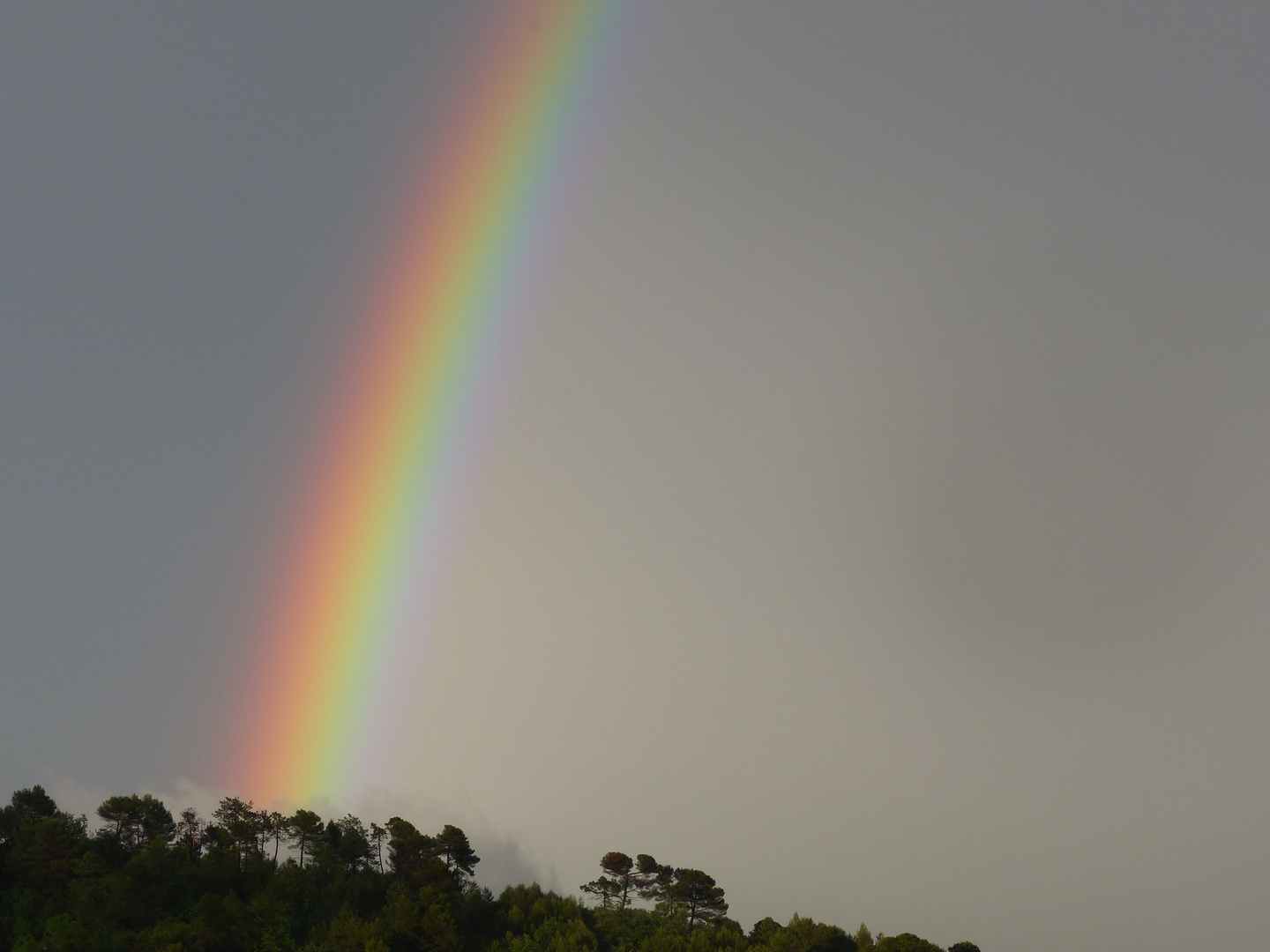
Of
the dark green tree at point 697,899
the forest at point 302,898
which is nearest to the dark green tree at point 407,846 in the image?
the forest at point 302,898

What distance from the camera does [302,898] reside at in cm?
10456

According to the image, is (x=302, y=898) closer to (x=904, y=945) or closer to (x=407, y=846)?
(x=407, y=846)

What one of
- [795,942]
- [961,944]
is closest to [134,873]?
[795,942]

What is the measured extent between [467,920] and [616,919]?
18.7 metres

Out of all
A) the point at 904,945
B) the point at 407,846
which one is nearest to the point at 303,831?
the point at 407,846

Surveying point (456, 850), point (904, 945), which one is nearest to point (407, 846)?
point (456, 850)

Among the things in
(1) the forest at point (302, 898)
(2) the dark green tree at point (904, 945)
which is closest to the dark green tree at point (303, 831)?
(1) the forest at point (302, 898)

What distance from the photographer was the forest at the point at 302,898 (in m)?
91.1

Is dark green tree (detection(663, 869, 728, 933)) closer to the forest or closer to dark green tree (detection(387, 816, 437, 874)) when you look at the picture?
the forest

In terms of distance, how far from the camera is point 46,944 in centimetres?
8225

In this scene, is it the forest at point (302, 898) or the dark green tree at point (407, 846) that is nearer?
the forest at point (302, 898)

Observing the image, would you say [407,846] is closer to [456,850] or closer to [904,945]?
[456,850]

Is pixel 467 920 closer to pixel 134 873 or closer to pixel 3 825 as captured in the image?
pixel 134 873

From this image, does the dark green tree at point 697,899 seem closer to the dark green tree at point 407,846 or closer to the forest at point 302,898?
the forest at point 302,898
